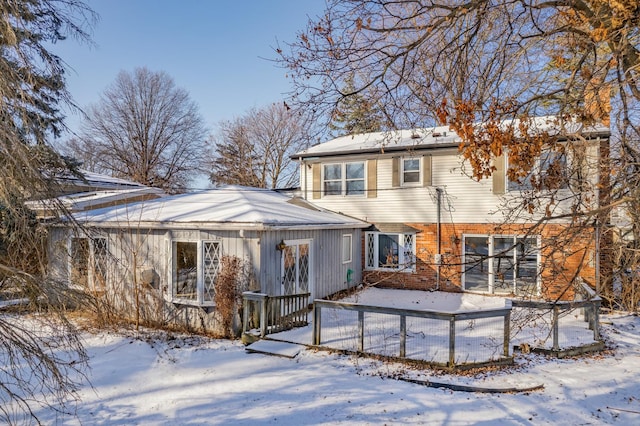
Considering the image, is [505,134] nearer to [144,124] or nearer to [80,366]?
[80,366]

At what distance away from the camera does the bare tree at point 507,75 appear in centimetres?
355

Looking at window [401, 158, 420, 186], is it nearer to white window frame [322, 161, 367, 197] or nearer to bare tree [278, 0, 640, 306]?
white window frame [322, 161, 367, 197]

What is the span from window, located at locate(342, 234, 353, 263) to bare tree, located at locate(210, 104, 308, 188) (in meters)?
14.8

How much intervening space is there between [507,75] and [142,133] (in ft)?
95.1

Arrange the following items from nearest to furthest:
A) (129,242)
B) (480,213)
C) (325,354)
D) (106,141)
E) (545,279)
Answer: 1. (545,279)
2. (325,354)
3. (129,242)
4. (480,213)
5. (106,141)

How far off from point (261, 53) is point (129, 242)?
701 centimetres

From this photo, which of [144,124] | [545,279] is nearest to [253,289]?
[545,279]

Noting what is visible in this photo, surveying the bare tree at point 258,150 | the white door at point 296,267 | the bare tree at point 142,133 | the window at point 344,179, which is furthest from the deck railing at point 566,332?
the bare tree at point 142,133

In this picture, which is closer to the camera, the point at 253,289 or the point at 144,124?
the point at 253,289

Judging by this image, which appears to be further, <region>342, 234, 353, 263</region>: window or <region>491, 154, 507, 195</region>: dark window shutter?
<region>342, 234, 353, 263</region>: window

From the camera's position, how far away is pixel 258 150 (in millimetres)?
28797

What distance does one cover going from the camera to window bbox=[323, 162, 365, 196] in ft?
45.7

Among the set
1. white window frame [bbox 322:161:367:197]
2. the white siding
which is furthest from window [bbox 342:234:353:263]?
white window frame [bbox 322:161:367:197]

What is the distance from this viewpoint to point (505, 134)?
357 centimetres
